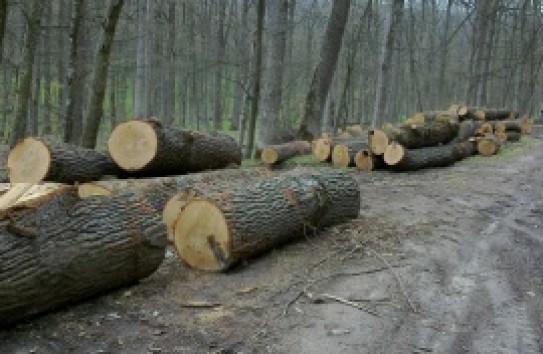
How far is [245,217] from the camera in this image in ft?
19.6

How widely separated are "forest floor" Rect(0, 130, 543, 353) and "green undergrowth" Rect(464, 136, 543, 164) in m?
7.87

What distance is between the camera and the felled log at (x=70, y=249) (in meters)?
4.33

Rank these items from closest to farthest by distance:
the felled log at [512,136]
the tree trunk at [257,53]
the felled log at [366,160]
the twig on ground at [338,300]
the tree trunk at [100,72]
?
the twig on ground at [338,300] → the tree trunk at [100,72] → the felled log at [366,160] → the tree trunk at [257,53] → the felled log at [512,136]

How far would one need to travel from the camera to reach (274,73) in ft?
43.9

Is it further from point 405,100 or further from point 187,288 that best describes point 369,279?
point 405,100

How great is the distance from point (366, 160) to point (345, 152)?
55 centimetres

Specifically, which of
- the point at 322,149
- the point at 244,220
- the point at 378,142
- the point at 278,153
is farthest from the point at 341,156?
the point at 244,220

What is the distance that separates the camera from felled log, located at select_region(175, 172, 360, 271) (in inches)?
228

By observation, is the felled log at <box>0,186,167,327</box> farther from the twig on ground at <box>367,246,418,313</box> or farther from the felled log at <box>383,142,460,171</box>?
the felled log at <box>383,142,460,171</box>

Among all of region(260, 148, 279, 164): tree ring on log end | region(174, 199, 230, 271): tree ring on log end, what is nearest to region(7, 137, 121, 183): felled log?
region(174, 199, 230, 271): tree ring on log end

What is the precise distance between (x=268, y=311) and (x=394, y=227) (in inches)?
127

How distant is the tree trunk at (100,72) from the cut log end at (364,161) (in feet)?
18.4

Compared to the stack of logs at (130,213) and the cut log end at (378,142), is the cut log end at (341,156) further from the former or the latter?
the stack of logs at (130,213)

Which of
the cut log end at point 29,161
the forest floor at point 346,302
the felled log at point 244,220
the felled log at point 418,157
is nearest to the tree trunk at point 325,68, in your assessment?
the felled log at point 418,157
